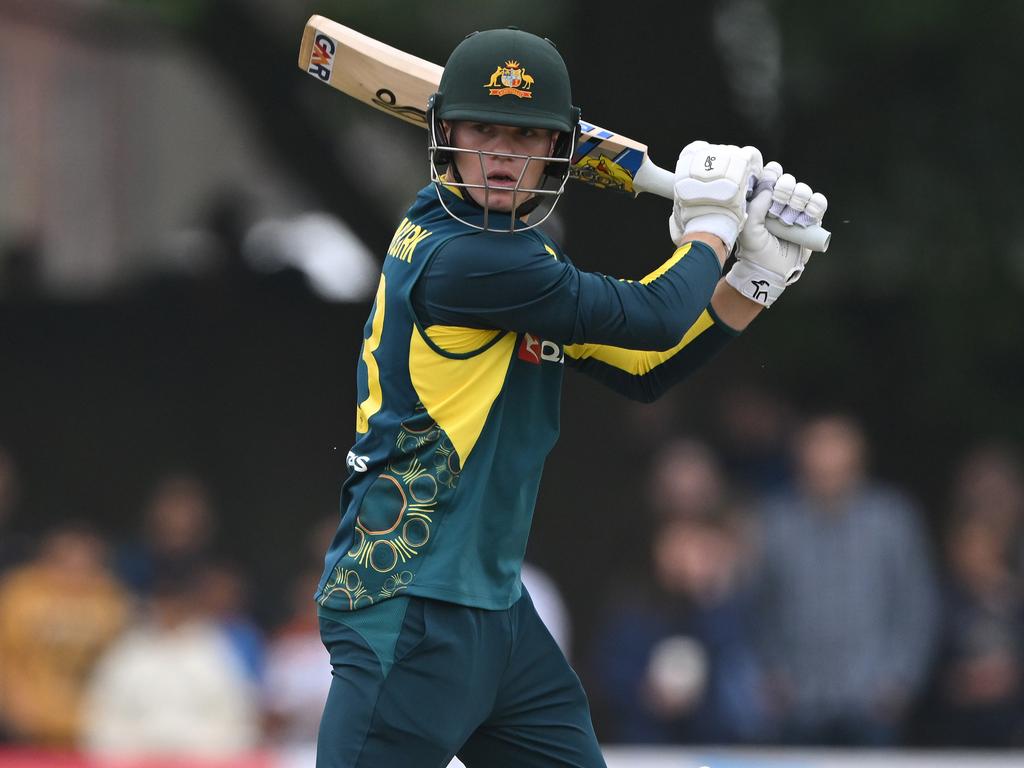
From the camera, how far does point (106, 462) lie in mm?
6809

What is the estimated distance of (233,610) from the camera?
6.59m

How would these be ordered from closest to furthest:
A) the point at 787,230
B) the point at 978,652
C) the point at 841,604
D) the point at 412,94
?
the point at 787,230 < the point at 412,94 < the point at 841,604 < the point at 978,652

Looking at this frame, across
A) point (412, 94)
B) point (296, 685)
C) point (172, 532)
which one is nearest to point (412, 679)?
point (412, 94)

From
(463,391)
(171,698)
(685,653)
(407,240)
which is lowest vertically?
(171,698)

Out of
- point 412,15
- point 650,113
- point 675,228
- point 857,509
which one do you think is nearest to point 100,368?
point 412,15

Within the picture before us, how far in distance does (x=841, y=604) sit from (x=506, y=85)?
4.11 metres

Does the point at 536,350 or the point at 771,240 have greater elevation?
the point at 771,240

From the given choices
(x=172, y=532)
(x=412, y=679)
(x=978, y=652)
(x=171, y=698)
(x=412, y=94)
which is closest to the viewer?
(x=412, y=679)

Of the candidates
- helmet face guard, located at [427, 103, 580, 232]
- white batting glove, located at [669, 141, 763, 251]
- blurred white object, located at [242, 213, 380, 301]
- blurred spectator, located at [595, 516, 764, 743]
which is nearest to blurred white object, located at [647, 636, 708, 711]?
blurred spectator, located at [595, 516, 764, 743]

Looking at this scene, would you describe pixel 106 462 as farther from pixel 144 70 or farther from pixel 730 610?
pixel 730 610

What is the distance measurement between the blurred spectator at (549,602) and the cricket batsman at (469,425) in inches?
117

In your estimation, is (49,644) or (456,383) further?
(49,644)

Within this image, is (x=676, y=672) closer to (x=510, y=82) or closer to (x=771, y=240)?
(x=771, y=240)

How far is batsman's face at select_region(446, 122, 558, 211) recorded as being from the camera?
2.94 meters
